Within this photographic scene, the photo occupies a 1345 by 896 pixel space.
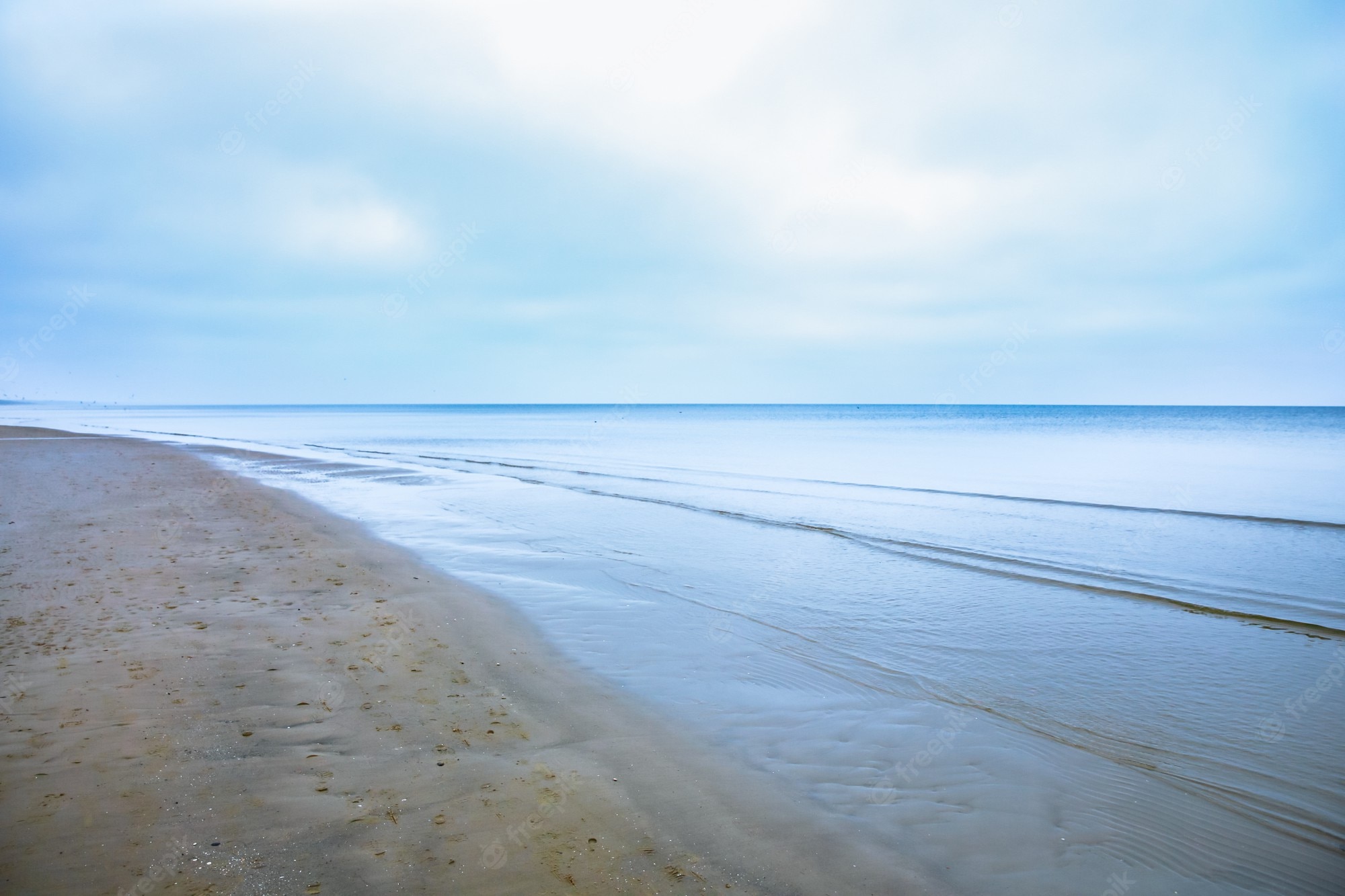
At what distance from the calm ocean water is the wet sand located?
29.6 inches

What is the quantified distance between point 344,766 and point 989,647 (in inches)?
308

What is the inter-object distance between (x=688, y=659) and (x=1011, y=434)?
7655cm

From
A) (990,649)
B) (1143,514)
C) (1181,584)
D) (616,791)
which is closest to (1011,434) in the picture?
(1143,514)

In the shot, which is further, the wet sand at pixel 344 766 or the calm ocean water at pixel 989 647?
the calm ocean water at pixel 989 647

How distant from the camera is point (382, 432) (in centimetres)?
7612

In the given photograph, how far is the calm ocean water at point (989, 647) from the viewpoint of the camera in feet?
17.1

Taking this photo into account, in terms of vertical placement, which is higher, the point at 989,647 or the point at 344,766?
the point at 344,766

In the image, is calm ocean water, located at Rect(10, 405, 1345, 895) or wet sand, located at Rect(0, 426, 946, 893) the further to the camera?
calm ocean water, located at Rect(10, 405, 1345, 895)

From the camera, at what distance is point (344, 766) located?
5316 mm

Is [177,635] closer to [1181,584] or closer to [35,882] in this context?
[35,882]

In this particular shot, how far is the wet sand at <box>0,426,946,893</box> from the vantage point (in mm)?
4199

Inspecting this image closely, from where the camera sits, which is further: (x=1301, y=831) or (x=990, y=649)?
(x=990, y=649)

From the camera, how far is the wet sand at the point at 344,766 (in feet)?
13.8

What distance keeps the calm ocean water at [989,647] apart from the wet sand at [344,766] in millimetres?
752
